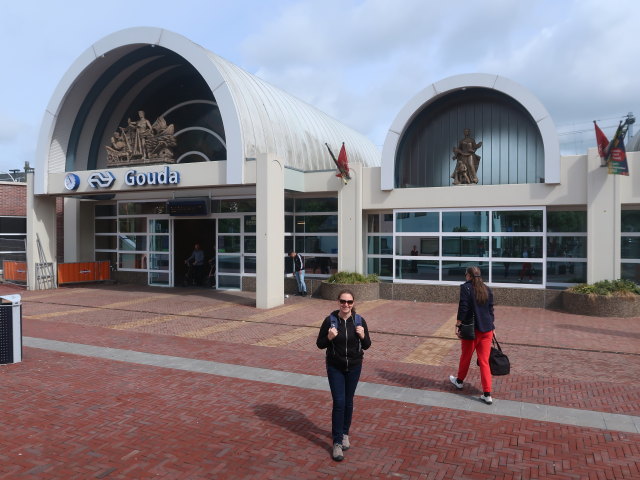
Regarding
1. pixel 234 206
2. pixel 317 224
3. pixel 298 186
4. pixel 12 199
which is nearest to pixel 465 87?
pixel 298 186

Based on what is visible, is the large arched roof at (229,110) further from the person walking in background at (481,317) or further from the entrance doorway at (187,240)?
the person walking in background at (481,317)

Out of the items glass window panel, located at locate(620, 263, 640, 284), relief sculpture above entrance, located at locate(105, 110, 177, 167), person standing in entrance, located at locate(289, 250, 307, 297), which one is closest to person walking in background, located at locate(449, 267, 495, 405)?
person standing in entrance, located at locate(289, 250, 307, 297)

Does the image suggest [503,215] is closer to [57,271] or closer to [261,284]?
[261,284]

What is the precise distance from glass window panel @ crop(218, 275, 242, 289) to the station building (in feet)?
0.22

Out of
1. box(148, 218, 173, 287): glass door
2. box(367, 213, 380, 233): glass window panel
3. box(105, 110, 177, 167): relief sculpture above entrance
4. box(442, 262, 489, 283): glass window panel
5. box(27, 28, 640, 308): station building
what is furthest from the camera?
box(148, 218, 173, 287): glass door

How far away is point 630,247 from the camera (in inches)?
581

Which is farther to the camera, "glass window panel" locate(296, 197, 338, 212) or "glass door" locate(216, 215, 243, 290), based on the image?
"glass door" locate(216, 215, 243, 290)

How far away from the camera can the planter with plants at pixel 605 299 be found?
12.8m

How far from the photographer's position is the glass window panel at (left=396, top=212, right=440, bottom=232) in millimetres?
16234

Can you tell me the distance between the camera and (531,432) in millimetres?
5551

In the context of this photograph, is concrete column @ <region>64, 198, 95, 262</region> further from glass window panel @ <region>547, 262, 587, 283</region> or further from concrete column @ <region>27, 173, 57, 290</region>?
glass window panel @ <region>547, 262, 587, 283</region>

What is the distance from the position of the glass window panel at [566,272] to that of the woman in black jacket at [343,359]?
12.1m

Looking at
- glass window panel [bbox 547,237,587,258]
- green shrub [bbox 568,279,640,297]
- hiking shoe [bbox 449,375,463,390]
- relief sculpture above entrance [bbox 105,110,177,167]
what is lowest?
hiking shoe [bbox 449,375,463,390]

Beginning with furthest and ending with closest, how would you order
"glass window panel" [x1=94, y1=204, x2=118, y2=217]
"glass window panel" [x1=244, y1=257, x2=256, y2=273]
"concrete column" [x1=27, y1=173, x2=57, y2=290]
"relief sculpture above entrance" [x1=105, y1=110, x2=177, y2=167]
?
"glass window panel" [x1=94, y1=204, x2=118, y2=217] → "concrete column" [x1=27, y1=173, x2=57, y2=290] → "glass window panel" [x1=244, y1=257, x2=256, y2=273] → "relief sculpture above entrance" [x1=105, y1=110, x2=177, y2=167]
